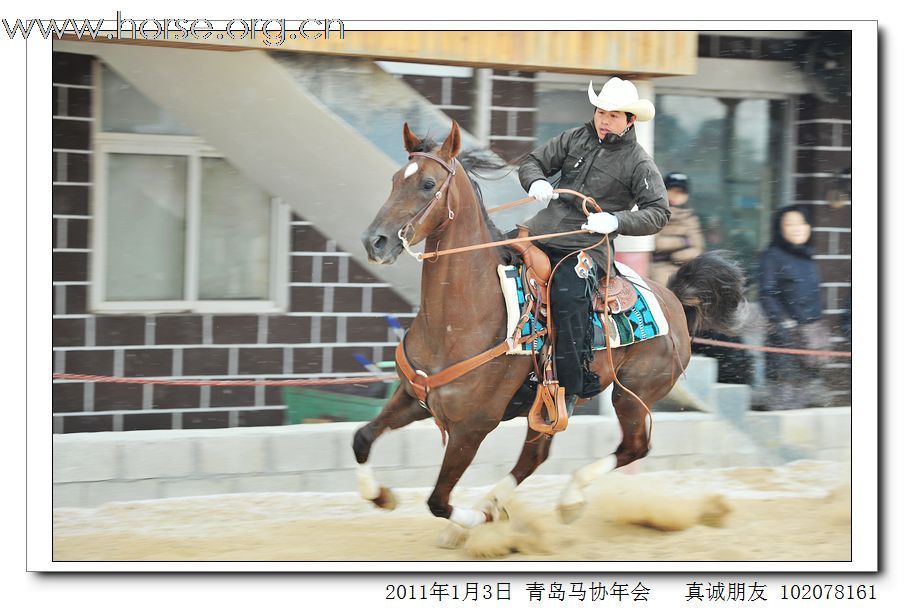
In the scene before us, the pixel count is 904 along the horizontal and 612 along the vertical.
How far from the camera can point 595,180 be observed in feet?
18.4

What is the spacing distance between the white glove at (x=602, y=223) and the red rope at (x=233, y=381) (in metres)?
1.93

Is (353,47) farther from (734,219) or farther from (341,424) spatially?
(734,219)

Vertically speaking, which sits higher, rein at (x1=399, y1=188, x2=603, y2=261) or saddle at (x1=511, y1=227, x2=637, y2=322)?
rein at (x1=399, y1=188, x2=603, y2=261)

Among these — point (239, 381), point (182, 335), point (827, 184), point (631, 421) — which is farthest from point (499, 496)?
point (827, 184)

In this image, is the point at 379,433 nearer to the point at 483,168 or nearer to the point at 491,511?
the point at 491,511

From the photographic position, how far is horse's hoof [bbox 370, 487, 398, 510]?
5539mm

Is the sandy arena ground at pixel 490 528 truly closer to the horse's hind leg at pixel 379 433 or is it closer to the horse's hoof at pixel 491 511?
the horse's hoof at pixel 491 511

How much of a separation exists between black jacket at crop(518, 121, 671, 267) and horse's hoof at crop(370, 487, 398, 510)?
1.53 m

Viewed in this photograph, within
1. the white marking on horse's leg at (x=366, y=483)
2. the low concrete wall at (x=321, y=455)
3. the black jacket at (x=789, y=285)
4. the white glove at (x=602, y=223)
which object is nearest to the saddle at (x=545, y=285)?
the white glove at (x=602, y=223)

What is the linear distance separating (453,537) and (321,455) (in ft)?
3.68

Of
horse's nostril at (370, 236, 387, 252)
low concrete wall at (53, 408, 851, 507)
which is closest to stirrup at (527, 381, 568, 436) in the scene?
horse's nostril at (370, 236, 387, 252)

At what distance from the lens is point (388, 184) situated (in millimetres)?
6496

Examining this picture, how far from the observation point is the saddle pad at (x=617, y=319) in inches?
212

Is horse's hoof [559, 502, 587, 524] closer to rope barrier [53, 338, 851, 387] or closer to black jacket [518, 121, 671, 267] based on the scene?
black jacket [518, 121, 671, 267]
